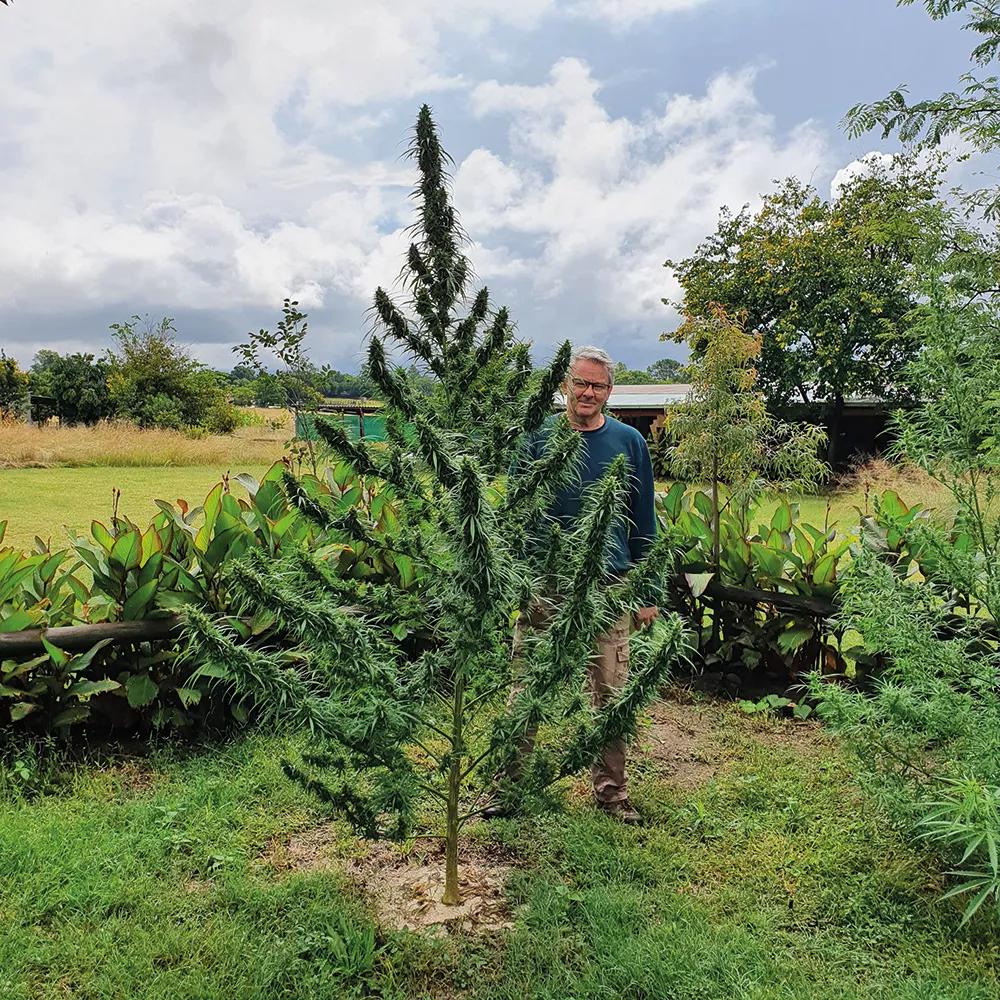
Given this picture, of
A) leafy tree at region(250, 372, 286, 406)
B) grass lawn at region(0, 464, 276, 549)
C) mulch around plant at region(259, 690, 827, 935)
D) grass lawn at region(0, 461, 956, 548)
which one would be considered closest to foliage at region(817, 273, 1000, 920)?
mulch around plant at region(259, 690, 827, 935)

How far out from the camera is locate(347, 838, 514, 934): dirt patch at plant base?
2.31 meters

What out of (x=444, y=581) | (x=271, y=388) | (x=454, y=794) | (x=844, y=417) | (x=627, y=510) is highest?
(x=844, y=417)

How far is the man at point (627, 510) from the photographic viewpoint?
2773 millimetres

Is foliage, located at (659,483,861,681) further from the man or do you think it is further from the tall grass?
the tall grass

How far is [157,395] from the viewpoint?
89.8 feet

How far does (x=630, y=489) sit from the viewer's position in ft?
9.14

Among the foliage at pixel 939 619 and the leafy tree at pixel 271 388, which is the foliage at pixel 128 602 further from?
the leafy tree at pixel 271 388

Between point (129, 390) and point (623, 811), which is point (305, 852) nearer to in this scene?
point (623, 811)

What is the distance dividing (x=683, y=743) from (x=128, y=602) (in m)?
2.78

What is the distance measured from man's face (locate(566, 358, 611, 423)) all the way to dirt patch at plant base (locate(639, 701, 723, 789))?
177cm

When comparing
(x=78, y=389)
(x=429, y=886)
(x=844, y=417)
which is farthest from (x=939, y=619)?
(x=78, y=389)

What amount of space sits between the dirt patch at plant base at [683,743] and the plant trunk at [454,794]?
1.31 metres

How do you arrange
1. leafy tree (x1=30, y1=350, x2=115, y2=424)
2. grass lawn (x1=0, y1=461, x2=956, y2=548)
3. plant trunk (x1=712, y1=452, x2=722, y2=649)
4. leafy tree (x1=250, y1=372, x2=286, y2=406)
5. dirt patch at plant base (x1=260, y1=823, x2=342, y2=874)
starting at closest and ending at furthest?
dirt patch at plant base (x1=260, y1=823, x2=342, y2=874) → plant trunk (x1=712, y1=452, x2=722, y2=649) → leafy tree (x1=250, y1=372, x2=286, y2=406) → grass lawn (x1=0, y1=461, x2=956, y2=548) → leafy tree (x1=30, y1=350, x2=115, y2=424)

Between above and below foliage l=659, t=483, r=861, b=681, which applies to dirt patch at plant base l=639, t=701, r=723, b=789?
below
